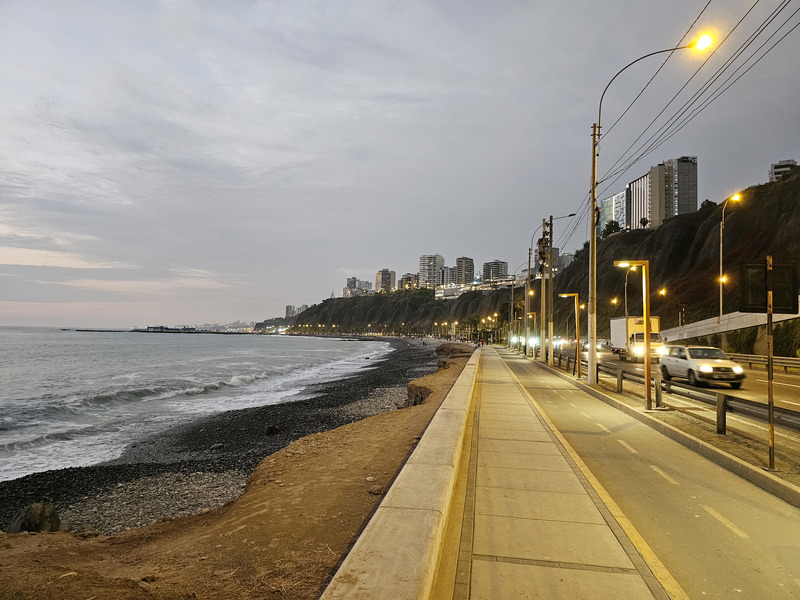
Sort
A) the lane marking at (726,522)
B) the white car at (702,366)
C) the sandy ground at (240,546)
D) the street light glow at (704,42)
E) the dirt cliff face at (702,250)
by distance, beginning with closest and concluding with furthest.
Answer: the sandy ground at (240,546), the lane marking at (726,522), the street light glow at (704,42), the white car at (702,366), the dirt cliff face at (702,250)

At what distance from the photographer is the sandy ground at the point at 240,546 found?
14.2 ft

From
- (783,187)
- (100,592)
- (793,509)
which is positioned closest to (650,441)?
(793,509)

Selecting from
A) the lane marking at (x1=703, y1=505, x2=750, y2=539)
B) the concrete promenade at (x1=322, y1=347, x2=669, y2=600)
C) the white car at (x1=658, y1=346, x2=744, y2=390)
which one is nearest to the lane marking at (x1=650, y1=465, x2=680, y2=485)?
the lane marking at (x1=703, y1=505, x2=750, y2=539)

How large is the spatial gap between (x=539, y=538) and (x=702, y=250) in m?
101

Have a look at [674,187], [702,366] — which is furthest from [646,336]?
[674,187]

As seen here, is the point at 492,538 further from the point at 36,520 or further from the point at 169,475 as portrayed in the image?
the point at 169,475

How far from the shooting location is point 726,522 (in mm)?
6230

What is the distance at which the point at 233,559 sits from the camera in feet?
17.0

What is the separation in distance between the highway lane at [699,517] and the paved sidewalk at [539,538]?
1.66 ft

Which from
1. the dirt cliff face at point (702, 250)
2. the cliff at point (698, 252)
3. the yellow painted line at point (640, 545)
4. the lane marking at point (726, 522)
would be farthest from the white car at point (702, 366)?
the cliff at point (698, 252)

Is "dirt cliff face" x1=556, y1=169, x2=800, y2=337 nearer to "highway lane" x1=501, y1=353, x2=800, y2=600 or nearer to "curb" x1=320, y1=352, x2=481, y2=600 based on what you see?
"highway lane" x1=501, y1=353, x2=800, y2=600

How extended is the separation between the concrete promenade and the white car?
15.7 meters

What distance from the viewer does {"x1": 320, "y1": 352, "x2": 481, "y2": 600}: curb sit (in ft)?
12.1

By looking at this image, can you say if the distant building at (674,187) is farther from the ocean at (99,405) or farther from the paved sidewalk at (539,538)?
the paved sidewalk at (539,538)
